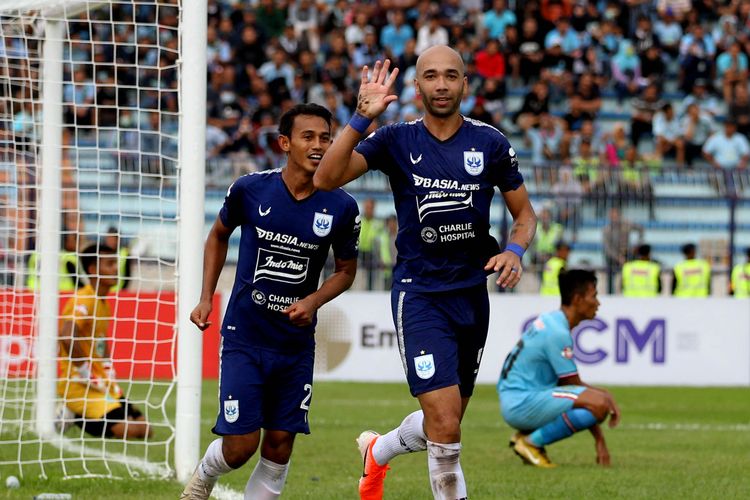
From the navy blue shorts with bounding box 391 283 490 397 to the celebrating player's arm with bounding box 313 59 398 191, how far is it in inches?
29.5

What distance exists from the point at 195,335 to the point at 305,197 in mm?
2214

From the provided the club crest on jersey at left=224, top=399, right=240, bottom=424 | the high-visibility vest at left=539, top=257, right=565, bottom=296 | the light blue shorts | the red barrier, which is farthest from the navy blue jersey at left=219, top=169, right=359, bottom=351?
the high-visibility vest at left=539, top=257, right=565, bottom=296

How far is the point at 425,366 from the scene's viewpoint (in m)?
→ 6.88

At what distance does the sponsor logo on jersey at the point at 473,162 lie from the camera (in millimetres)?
6934

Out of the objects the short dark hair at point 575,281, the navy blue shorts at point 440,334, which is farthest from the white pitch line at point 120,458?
the short dark hair at point 575,281

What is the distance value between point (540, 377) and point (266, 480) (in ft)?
Answer: 14.0

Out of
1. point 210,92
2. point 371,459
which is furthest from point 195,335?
point 210,92

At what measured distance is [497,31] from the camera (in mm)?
27641

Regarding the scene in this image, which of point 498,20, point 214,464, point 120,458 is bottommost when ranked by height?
point 120,458

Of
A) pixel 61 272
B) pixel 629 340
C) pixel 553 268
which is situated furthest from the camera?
pixel 553 268

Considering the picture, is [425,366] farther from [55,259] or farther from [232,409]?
[55,259]

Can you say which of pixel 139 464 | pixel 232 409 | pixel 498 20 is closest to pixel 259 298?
pixel 232 409

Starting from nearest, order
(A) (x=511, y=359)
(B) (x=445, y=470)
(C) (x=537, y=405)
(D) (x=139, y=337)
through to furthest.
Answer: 1. (B) (x=445, y=470)
2. (C) (x=537, y=405)
3. (A) (x=511, y=359)
4. (D) (x=139, y=337)

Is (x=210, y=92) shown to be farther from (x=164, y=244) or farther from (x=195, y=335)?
(x=195, y=335)
